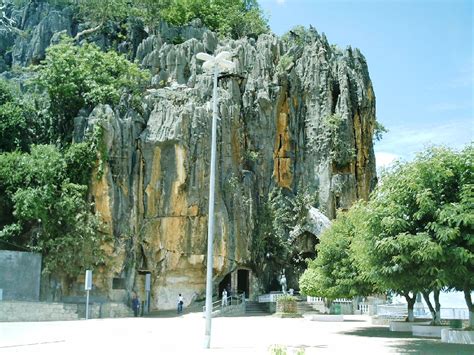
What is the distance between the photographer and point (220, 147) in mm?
37469

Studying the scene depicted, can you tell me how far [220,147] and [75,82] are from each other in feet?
34.3

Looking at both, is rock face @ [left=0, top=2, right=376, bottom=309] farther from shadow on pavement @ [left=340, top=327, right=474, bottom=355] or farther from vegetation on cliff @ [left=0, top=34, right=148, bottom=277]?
shadow on pavement @ [left=340, top=327, right=474, bottom=355]

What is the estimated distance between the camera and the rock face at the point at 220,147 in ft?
111

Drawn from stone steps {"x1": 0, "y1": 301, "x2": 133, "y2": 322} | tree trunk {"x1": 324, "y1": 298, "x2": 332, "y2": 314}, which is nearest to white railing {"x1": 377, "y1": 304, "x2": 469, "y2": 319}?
Result: tree trunk {"x1": 324, "y1": 298, "x2": 332, "y2": 314}

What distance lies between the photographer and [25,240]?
32.5 m

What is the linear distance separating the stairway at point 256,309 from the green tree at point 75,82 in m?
15.2

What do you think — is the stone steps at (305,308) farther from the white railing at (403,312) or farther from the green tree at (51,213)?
the green tree at (51,213)

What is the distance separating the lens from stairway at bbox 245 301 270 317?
35.2 meters

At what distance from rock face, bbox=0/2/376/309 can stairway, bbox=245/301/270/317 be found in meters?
2.62

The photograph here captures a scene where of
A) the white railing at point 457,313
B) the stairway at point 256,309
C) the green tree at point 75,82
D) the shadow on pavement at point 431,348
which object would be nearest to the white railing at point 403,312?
the white railing at point 457,313

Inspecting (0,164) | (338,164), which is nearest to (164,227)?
(0,164)

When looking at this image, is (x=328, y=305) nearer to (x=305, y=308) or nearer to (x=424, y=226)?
(x=305, y=308)

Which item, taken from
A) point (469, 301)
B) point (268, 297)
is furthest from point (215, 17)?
point (469, 301)

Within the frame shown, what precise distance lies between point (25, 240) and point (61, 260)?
344 cm
